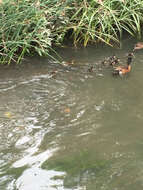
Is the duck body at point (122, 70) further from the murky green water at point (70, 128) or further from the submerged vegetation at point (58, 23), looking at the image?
the submerged vegetation at point (58, 23)

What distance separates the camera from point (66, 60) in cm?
696

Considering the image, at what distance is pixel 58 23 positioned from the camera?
7164 millimetres

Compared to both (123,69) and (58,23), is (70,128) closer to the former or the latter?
(123,69)

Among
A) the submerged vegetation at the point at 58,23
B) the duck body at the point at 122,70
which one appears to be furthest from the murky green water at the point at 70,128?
the submerged vegetation at the point at 58,23

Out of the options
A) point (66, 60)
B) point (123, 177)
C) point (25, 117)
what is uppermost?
point (66, 60)

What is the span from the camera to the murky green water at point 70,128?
3.93 metres

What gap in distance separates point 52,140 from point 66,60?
2.69 meters

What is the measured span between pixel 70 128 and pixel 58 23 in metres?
2.99

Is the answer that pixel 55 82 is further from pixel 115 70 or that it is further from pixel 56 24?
pixel 56 24

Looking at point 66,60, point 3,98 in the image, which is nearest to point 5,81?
point 3,98

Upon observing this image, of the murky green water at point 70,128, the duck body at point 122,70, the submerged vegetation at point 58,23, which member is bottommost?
the murky green water at point 70,128

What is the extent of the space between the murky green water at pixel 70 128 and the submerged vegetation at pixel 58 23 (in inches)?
18.1

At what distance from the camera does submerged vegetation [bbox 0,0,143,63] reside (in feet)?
21.3

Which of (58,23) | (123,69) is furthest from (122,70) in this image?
(58,23)
